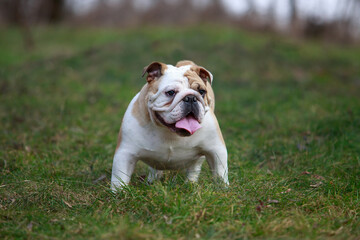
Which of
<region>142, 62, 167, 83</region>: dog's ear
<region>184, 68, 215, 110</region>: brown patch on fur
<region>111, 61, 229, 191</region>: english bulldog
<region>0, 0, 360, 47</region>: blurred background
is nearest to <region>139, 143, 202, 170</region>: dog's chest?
<region>111, 61, 229, 191</region>: english bulldog

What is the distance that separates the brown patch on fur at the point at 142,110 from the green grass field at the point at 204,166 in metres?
0.53

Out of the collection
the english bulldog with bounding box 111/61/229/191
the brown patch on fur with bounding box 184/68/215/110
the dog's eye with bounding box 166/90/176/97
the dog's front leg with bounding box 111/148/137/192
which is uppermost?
the brown patch on fur with bounding box 184/68/215/110

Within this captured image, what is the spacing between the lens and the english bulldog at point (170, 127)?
3.08 metres

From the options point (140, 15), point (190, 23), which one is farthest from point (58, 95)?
point (140, 15)

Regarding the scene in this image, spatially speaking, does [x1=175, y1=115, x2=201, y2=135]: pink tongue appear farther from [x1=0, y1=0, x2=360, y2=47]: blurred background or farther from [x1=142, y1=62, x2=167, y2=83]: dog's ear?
[x1=0, y1=0, x2=360, y2=47]: blurred background

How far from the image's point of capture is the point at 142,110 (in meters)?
3.37

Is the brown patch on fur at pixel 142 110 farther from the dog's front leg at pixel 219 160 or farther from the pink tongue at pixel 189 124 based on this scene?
the dog's front leg at pixel 219 160

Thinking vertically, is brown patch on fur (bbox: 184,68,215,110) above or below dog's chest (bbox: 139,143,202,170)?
above

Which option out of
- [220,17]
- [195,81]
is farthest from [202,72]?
[220,17]

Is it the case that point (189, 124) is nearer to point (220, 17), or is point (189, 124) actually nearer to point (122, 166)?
point (122, 166)

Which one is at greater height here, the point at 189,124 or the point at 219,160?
the point at 189,124

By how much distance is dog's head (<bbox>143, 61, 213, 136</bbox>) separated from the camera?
3047 millimetres

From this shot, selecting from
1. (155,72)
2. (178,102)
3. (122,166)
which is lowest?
(122,166)

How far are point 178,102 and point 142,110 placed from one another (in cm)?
44
